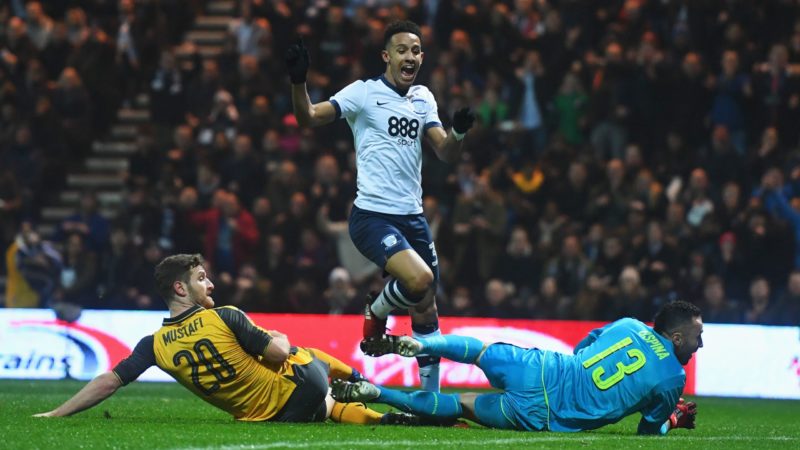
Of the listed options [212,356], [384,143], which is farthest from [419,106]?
[212,356]

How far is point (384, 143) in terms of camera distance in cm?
1041

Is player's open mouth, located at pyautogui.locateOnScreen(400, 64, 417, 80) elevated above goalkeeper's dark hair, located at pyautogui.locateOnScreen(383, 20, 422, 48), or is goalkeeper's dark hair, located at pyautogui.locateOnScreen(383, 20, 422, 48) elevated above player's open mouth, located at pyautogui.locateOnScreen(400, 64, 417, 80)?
goalkeeper's dark hair, located at pyautogui.locateOnScreen(383, 20, 422, 48)

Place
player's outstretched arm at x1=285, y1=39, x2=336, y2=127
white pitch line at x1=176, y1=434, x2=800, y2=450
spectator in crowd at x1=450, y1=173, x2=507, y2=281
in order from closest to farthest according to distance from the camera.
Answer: white pitch line at x1=176, y1=434, x2=800, y2=450 < player's outstretched arm at x1=285, y1=39, x2=336, y2=127 < spectator in crowd at x1=450, y1=173, x2=507, y2=281

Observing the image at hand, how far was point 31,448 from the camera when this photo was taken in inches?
312

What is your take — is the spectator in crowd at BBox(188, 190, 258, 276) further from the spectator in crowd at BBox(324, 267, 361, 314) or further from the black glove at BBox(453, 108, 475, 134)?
the black glove at BBox(453, 108, 475, 134)

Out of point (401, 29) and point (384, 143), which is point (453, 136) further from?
point (401, 29)

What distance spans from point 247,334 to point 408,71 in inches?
97.4

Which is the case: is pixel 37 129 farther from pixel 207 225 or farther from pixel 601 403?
pixel 601 403

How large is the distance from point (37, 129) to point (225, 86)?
293 centimetres

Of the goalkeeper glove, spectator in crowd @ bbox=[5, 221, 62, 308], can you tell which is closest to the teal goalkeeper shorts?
the goalkeeper glove

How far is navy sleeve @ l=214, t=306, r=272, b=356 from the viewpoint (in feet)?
30.4

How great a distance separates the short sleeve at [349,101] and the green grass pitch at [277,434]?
2361 millimetres

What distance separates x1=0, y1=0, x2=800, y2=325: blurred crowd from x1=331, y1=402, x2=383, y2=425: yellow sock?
7.21 metres

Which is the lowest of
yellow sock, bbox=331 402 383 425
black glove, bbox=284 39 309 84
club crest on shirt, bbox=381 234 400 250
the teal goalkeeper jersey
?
yellow sock, bbox=331 402 383 425
